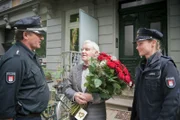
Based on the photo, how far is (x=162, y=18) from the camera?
5.65 metres

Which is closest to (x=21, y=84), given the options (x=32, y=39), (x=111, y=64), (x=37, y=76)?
(x=37, y=76)

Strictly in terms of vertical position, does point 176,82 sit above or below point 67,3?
below

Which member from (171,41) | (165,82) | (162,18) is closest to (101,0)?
(162,18)

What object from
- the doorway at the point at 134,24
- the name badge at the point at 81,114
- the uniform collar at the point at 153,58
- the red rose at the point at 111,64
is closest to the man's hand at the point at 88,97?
the name badge at the point at 81,114

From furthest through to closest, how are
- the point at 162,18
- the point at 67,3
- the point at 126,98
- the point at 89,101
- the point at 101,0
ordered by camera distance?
the point at 67,3, the point at 101,0, the point at 162,18, the point at 126,98, the point at 89,101

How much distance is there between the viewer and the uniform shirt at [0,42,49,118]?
1637mm

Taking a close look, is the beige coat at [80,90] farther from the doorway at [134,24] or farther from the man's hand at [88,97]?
the doorway at [134,24]

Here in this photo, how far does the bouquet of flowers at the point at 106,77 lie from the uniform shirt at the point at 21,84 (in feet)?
1.60

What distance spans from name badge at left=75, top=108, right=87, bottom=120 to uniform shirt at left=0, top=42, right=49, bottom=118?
396 millimetres

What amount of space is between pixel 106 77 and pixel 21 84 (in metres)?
0.78

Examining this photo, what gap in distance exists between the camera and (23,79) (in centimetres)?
174

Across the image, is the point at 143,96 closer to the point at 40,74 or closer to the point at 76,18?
the point at 40,74

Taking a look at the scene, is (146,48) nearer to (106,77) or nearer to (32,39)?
(106,77)

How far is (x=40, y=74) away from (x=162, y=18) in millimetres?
4746
